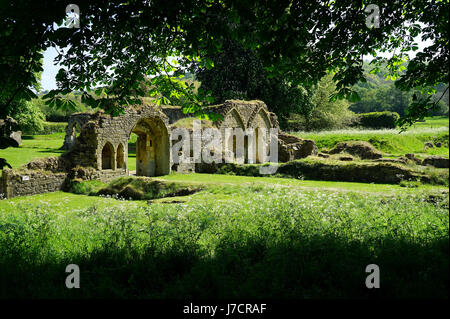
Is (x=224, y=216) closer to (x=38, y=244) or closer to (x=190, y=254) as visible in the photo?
(x=190, y=254)

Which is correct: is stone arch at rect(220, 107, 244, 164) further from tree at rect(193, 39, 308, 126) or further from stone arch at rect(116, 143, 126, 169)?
stone arch at rect(116, 143, 126, 169)

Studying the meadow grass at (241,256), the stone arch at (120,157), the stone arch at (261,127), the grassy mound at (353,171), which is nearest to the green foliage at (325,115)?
the stone arch at (261,127)

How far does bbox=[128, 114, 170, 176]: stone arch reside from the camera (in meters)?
20.2

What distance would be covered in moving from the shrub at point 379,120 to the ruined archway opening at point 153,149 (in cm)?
2963

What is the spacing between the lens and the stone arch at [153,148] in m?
20.2

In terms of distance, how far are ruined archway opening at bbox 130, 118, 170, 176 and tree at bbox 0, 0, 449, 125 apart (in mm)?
13318

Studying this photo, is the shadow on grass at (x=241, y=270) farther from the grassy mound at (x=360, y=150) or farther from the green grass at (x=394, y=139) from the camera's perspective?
the green grass at (x=394, y=139)

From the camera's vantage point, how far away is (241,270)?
4.18 metres

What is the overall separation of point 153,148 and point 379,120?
103 ft

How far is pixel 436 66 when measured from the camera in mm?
5641

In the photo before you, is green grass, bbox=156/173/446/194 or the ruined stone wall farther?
the ruined stone wall

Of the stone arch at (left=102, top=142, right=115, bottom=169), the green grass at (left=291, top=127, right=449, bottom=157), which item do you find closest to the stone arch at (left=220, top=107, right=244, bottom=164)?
the stone arch at (left=102, top=142, right=115, bottom=169)

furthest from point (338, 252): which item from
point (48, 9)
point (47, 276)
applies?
point (48, 9)
